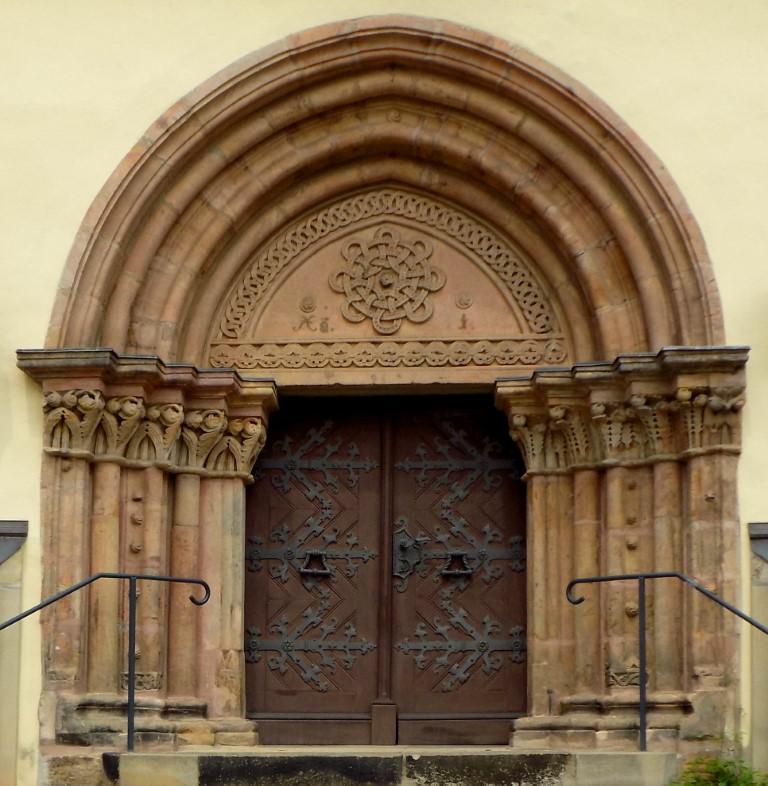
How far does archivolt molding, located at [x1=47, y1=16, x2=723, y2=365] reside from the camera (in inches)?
453

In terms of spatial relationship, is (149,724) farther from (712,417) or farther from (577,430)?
(712,417)

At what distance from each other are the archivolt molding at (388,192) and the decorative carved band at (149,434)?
0.35 meters

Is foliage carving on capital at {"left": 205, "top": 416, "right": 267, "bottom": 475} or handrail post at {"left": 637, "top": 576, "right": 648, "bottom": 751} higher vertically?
foliage carving on capital at {"left": 205, "top": 416, "right": 267, "bottom": 475}

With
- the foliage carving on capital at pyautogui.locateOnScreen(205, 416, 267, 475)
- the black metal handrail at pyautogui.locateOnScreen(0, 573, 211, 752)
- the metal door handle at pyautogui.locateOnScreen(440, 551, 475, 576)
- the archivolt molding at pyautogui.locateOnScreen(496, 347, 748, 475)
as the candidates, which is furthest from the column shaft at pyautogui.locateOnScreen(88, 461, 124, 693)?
the archivolt molding at pyautogui.locateOnScreen(496, 347, 748, 475)

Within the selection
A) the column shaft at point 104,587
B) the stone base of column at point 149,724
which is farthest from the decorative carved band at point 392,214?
the stone base of column at point 149,724

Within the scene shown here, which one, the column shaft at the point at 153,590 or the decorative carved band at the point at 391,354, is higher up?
the decorative carved band at the point at 391,354

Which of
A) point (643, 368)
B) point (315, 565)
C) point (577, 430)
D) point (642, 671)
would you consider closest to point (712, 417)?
point (643, 368)

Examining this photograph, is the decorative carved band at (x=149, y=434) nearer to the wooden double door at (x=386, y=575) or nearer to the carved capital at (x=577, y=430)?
the wooden double door at (x=386, y=575)

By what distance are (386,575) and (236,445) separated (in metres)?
1.18

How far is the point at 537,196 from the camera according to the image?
11.8 m

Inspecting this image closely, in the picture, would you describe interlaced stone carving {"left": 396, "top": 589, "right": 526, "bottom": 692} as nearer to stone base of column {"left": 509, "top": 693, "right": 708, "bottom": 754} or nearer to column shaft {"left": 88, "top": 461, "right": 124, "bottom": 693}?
stone base of column {"left": 509, "top": 693, "right": 708, "bottom": 754}

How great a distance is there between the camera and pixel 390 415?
40.7ft

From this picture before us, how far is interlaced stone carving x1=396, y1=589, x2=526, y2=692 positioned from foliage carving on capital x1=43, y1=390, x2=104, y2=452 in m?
2.27

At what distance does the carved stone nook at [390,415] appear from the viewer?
11.3 metres
